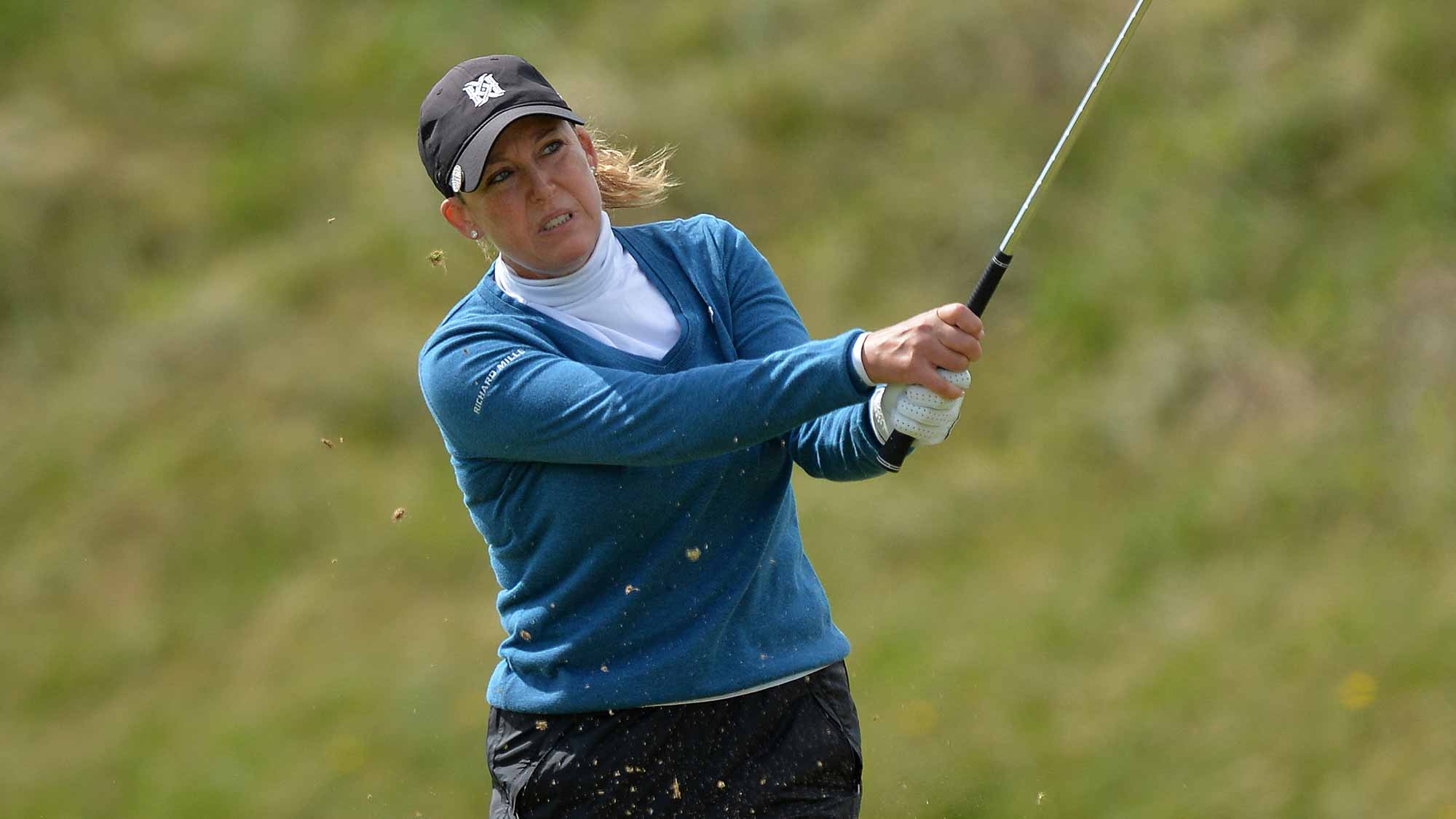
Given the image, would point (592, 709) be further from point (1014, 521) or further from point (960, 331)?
point (1014, 521)

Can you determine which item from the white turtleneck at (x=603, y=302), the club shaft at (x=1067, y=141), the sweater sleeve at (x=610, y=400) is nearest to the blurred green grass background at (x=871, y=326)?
the white turtleneck at (x=603, y=302)

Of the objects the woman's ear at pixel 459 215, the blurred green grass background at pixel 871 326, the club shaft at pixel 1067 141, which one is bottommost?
the blurred green grass background at pixel 871 326

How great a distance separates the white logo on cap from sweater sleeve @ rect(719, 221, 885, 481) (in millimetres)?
499

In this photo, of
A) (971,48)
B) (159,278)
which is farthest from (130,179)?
(971,48)

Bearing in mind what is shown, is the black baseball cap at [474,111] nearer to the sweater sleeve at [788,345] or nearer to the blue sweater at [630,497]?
the blue sweater at [630,497]

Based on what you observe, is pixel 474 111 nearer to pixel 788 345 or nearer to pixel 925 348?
pixel 788 345

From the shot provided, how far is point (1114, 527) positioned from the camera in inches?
235

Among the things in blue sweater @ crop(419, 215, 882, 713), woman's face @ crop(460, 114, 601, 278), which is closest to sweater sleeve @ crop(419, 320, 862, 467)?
blue sweater @ crop(419, 215, 882, 713)

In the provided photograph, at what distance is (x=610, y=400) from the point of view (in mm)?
2740

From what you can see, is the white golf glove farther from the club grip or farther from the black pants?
the black pants

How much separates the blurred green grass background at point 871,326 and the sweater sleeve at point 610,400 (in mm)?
2649

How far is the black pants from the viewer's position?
9.71 feet

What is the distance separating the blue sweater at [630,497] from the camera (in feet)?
9.18

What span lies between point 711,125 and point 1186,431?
2.68 metres
